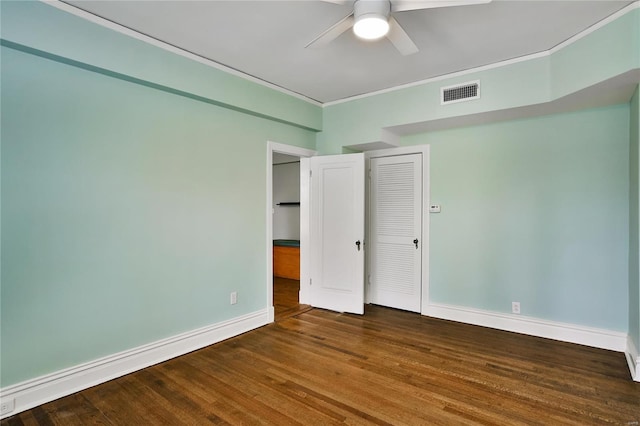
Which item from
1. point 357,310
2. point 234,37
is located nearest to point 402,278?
point 357,310

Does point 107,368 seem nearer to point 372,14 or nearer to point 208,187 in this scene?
point 208,187

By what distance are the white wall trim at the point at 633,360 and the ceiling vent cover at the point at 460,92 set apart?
2.61 metres

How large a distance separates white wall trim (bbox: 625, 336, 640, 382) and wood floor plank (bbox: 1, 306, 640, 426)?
69 mm

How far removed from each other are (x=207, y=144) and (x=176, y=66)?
0.74m

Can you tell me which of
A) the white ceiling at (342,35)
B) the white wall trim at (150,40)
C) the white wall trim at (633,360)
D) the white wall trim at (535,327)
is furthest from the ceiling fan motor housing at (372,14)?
the white wall trim at (535,327)

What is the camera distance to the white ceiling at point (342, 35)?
2.40 meters

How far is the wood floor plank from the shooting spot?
2.17m

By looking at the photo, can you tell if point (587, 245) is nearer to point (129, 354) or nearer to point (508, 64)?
point (508, 64)

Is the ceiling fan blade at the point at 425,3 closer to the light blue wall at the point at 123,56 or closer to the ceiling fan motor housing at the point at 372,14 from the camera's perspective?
the ceiling fan motor housing at the point at 372,14

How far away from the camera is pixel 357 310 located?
4277mm

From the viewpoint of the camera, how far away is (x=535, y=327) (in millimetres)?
3557

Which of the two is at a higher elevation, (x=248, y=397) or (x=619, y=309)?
(x=619, y=309)

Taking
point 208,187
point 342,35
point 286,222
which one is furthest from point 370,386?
point 286,222

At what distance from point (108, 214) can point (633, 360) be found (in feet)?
14.4
